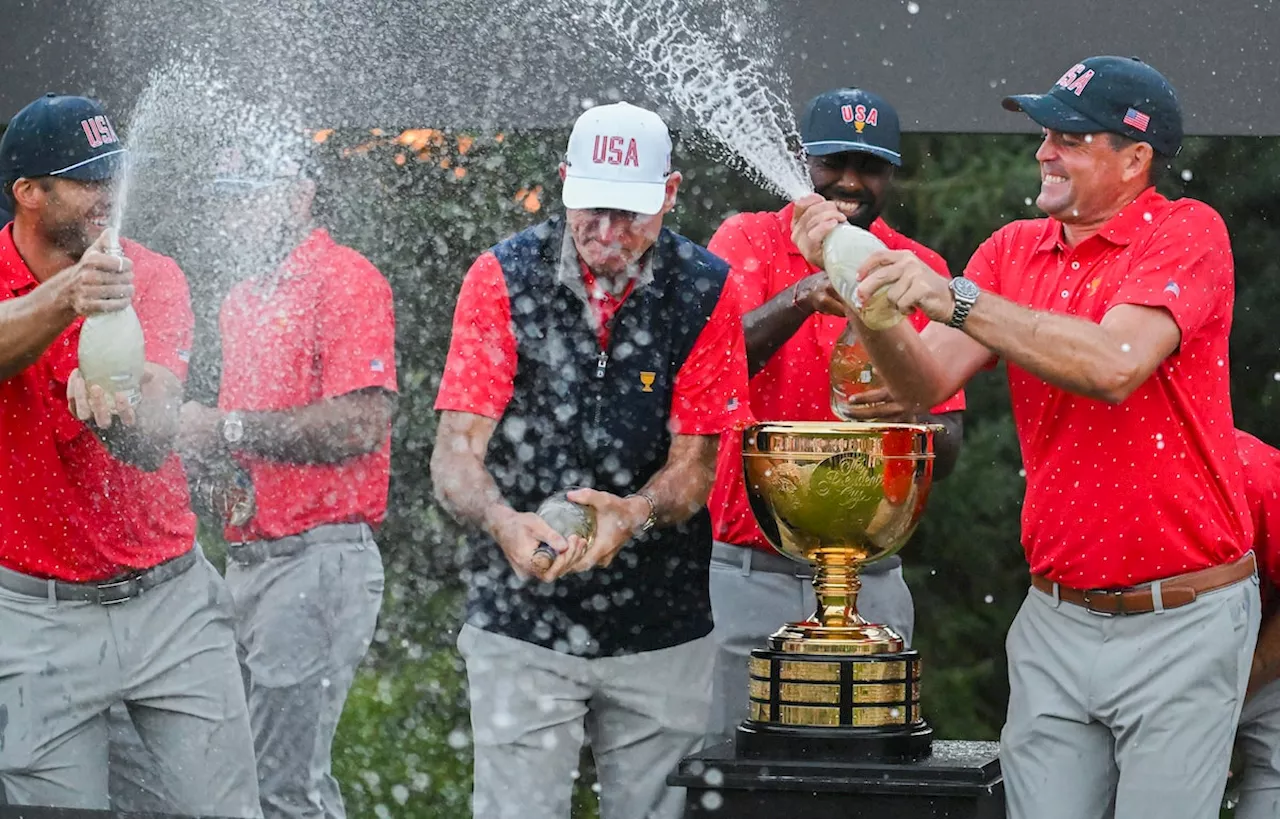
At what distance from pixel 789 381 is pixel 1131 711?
1.15m

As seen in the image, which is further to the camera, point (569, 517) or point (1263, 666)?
point (1263, 666)

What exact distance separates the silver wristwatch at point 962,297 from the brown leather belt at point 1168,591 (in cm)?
60

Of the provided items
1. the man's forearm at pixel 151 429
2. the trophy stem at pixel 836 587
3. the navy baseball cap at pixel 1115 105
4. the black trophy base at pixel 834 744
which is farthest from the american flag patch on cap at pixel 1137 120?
the man's forearm at pixel 151 429

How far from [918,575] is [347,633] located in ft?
10.3

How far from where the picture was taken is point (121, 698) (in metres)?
4.62

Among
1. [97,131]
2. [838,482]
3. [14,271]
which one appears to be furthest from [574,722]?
[97,131]

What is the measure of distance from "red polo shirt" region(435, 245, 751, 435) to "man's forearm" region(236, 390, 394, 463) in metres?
0.98

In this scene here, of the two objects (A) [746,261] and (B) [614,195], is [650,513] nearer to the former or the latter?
(B) [614,195]

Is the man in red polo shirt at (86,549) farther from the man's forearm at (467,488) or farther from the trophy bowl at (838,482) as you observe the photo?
the trophy bowl at (838,482)

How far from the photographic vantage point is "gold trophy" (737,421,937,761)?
13.1 ft

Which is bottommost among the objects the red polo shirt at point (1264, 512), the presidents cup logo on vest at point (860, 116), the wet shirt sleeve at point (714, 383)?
the red polo shirt at point (1264, 512)

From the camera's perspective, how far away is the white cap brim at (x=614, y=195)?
4.10m

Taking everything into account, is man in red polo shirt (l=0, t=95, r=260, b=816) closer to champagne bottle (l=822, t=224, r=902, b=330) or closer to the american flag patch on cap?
champagne bottle (l=822, t=224, r=902, b=330)

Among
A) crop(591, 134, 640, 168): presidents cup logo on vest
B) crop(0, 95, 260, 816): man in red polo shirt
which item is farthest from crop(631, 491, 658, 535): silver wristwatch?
crop(0, 95, 260, 816): man in red polo shirt
